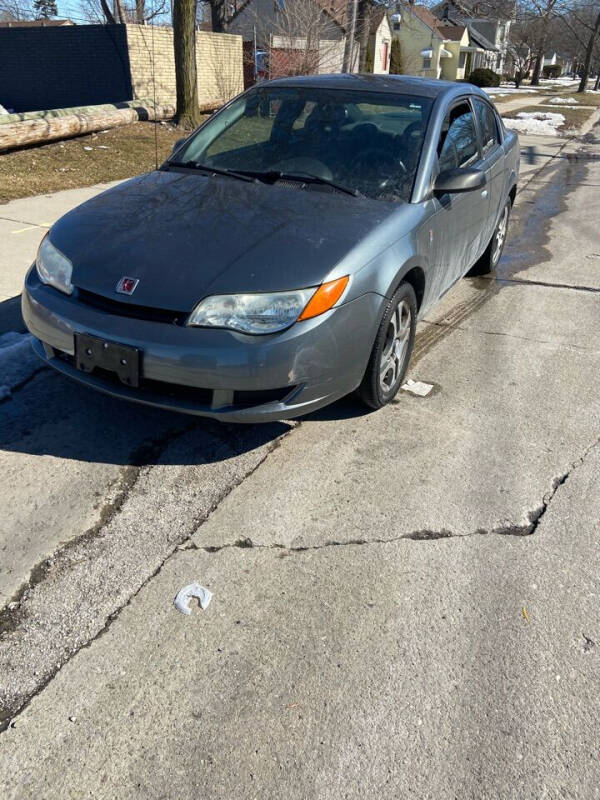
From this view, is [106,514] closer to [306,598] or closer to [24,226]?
[306,598]

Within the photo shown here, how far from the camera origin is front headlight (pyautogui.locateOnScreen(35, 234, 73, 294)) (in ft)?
10.1

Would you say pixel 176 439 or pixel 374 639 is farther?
pixel 176 439

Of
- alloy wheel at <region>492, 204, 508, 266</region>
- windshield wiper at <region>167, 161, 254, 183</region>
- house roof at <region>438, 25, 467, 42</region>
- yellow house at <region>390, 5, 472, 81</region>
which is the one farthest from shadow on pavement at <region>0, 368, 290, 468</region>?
house roof at <region>438, 25, 467, 42</region>

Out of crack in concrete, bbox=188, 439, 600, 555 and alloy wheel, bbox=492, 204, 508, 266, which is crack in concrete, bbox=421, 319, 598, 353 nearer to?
alloy wheel, bbox=492, 204, 508, 266

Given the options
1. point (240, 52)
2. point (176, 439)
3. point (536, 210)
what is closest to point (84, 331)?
point (176, 439)

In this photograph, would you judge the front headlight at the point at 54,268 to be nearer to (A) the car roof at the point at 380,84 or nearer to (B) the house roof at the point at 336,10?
(A) the car roof at the point at 380,84

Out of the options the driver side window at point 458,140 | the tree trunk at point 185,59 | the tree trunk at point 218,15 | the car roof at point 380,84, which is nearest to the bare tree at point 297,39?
the tree trunk at point 185,59

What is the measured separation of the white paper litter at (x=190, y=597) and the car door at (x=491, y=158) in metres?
3.74

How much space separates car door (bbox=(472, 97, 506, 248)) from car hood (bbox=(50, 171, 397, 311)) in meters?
1.93

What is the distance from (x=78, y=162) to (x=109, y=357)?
28.0 ft

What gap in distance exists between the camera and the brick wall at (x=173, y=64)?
16.5m

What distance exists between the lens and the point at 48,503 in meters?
2.88

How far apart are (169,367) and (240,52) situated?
20962 millimetres

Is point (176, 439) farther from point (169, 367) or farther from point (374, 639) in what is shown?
point (374, 639)
